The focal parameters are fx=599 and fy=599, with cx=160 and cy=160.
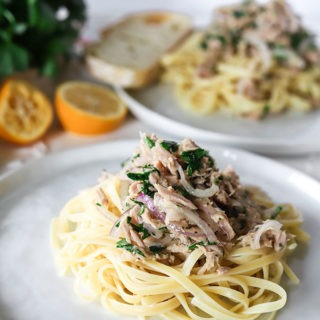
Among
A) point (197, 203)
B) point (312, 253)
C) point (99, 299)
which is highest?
point (197, 203)

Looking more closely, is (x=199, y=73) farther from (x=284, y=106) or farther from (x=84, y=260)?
(x=84, y=260)

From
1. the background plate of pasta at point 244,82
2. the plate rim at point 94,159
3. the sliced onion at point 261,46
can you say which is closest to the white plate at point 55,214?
the plate rim at point 94,159

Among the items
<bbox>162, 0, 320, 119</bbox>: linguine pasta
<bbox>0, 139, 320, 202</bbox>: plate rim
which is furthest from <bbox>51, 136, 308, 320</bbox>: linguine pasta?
<bbox>162, 0, 320, 119</bbox>: linguine pasta

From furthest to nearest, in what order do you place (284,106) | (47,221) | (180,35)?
(180,35) → (284,106) → (47,221)

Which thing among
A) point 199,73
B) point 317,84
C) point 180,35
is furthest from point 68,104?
point 317,84

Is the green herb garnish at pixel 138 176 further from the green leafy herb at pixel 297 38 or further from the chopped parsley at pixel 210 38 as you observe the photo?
the green leafy herb at pixel 297 38

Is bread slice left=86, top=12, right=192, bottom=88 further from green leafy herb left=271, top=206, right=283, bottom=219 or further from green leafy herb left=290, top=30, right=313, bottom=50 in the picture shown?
green leafy herb left=271, top=206, right=283, bottom=219

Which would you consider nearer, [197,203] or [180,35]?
[197,203]
